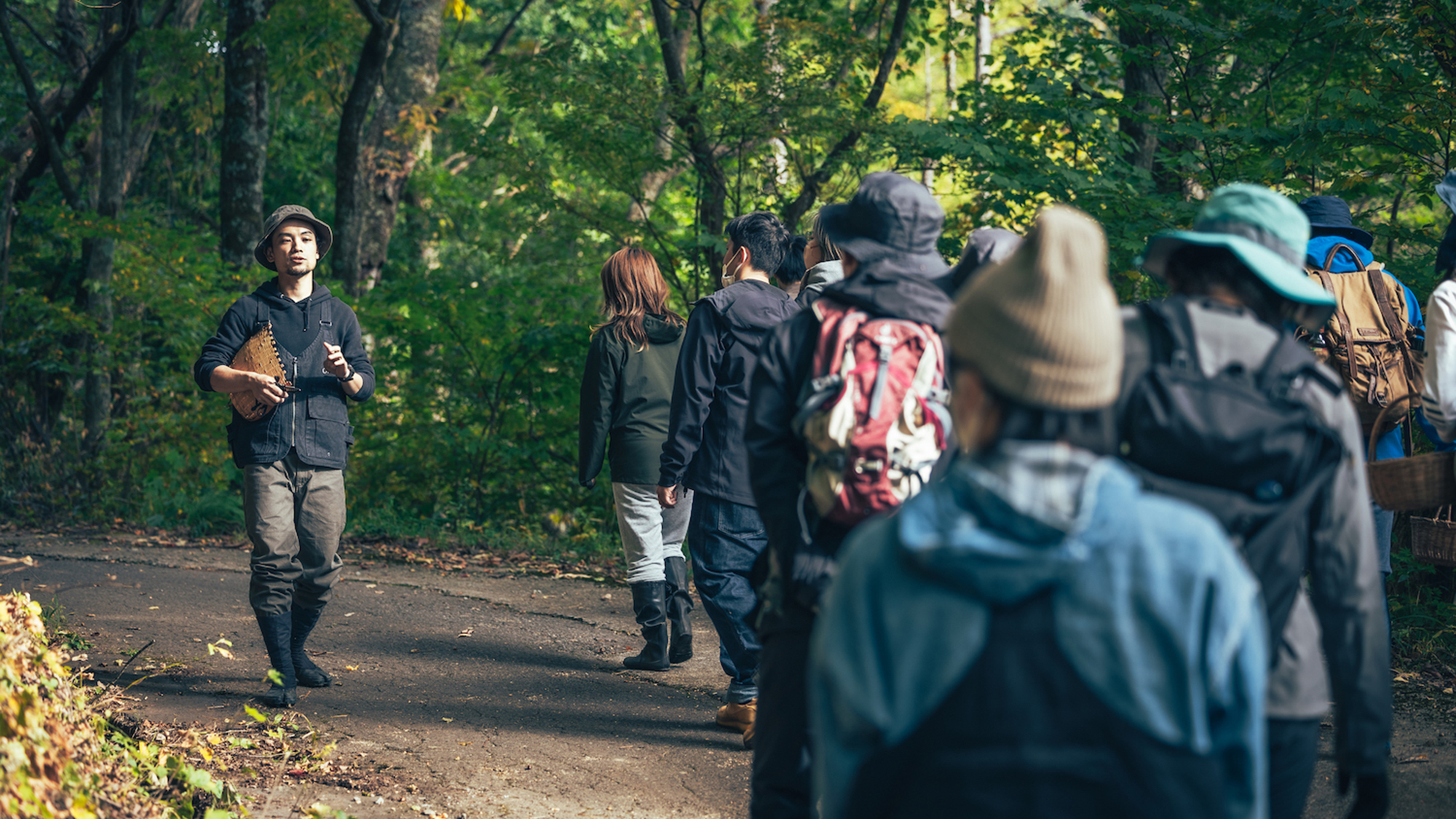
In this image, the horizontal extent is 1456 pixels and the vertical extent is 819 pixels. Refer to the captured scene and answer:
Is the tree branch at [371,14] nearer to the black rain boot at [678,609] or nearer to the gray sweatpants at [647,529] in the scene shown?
the gray sweatpants at [647,529]

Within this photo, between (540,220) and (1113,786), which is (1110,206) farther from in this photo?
(1113,786)

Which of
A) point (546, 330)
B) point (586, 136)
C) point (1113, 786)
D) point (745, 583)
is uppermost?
point (586, 136)

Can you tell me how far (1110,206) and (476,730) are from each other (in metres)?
5.53

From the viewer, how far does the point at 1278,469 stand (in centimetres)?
205

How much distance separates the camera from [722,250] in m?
9.29

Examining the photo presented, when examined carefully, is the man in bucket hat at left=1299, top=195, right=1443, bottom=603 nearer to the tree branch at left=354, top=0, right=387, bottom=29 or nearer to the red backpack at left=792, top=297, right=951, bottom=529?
the red backpack at left=792, top=297, right=951, bottom=529

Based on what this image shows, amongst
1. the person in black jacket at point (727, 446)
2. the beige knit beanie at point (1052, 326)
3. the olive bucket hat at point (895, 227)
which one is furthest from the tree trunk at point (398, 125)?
the beige knit beanie at point (1052, 326)

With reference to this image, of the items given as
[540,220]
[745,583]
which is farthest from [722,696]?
[540,220]

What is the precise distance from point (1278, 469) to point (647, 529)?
3.95m

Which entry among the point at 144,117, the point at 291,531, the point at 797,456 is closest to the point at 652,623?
the point at 291,531

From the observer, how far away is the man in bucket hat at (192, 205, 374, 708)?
16.5 ft

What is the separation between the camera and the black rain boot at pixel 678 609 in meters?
5.79

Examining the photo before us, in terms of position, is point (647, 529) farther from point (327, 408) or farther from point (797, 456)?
point (797, 456)

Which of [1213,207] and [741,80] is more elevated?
[741,80]
